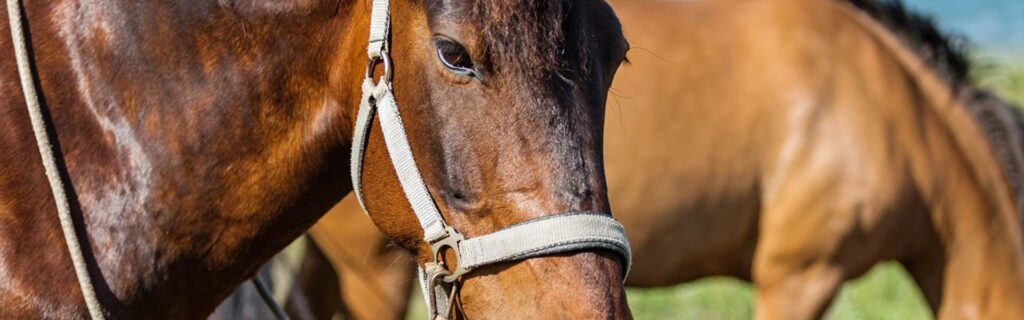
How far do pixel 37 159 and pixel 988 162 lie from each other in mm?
3778

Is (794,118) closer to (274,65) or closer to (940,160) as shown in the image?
(940,160)

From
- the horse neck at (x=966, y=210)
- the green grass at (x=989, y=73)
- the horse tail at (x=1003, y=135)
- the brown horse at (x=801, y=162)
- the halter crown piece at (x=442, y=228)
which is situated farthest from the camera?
the green grass at (x=989, y=73)

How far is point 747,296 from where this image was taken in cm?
633

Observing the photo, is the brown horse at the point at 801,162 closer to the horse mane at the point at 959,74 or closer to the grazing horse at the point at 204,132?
the horse mane at the point at 959,74

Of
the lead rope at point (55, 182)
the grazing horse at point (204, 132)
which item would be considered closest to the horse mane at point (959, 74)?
the grazing horse at point (204, 132)

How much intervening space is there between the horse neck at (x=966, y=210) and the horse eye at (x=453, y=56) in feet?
10.8

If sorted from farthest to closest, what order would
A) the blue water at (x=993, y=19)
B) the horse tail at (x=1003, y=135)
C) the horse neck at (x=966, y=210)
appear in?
the blue water at (x=993, y=19) → the horse tail at (x=1003, y=135) → the horse neck at (x=966, y=210)

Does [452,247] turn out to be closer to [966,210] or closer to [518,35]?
[518,35]

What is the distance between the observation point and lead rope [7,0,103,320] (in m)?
1.59

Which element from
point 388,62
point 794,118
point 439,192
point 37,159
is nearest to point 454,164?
point 439,192

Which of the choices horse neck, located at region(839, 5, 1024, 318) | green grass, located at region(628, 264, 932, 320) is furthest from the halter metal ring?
green grass, located at region(628, 264, 932, 320)

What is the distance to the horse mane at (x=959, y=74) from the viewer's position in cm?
456

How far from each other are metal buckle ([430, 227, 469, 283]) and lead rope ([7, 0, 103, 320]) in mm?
Answer: 469

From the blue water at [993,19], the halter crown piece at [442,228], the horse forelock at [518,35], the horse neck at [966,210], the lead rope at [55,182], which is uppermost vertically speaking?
the horse forelock at [518,35]
